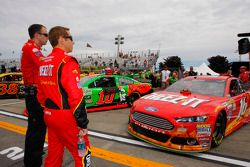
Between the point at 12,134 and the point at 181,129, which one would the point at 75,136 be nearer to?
the point at 181,129

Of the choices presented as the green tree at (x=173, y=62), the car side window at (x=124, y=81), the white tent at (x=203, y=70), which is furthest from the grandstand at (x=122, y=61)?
the green tree at (x=173, y=62)

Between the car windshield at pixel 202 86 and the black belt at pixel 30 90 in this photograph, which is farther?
the car windshield at pixel 202 86

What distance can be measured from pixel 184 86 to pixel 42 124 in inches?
136

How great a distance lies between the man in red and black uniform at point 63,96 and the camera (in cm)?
192

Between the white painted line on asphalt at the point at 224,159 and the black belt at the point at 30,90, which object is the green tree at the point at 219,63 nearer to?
the white painted line on asphalt at the point at 224,159

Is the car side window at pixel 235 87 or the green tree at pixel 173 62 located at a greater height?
the green tree at pixel 173 62

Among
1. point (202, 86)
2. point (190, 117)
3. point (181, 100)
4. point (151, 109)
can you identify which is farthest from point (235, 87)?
point (151, 109)

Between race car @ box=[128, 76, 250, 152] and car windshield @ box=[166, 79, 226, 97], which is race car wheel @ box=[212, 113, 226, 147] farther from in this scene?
car windshield @ box=[166, 79, 226, 97]

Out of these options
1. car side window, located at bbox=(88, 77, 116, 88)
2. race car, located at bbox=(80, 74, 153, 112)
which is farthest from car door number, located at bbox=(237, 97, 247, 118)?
car side window, located at bbox=(88, 77, 116, 88)

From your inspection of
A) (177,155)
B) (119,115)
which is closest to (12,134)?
(119,115)

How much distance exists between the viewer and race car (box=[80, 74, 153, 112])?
6.79 meters

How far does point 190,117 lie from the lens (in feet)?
11.6

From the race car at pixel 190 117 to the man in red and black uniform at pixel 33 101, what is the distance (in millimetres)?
1843

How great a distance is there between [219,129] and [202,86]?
1.23 metres
